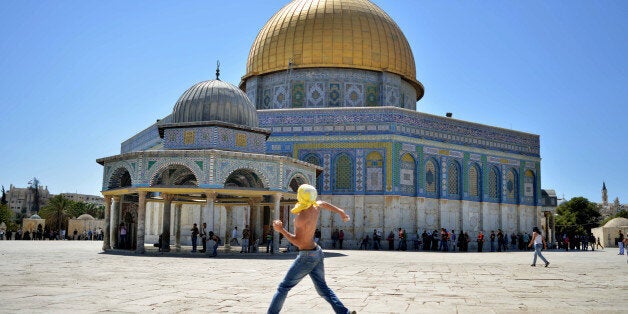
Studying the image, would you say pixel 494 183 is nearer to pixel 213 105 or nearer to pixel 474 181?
pixel 474 181

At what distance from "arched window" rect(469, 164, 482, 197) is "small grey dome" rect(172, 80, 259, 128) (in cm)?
1546

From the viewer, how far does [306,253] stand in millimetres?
6102

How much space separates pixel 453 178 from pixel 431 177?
1725 millimetres

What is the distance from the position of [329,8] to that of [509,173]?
569 inches

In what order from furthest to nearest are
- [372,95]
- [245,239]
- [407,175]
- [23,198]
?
[23,198] < [372,95] < [407,175] < [245,239]

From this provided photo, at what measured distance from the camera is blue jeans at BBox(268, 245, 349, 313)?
5996mm

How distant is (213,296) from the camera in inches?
334

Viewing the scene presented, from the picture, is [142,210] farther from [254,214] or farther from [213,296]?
[213,296]

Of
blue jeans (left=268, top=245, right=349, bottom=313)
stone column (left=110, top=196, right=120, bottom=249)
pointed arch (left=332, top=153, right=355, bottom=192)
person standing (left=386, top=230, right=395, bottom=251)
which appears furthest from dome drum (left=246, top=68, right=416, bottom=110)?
blue jeans (left=268, top=245, right=349, bottom=313)

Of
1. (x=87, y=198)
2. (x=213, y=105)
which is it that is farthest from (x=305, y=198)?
(x=87, y=198)

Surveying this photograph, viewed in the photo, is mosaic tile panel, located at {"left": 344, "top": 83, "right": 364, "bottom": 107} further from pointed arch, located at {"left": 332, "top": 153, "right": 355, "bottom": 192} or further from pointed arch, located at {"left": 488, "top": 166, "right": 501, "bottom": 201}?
pointed arch, located at {"left": 488, "top": 166, "right": 501, "bottom": 201}

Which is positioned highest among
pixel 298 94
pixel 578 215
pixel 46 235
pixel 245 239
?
pixel 298 94

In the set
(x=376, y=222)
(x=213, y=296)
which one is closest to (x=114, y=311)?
(x=213, y=296)

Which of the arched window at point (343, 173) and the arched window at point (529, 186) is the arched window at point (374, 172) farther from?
the arched window at point (529, 186)
